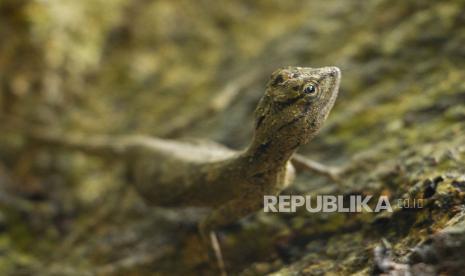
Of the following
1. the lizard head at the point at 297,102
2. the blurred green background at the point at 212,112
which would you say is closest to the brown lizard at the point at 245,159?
the lizard head at the point at 297,102

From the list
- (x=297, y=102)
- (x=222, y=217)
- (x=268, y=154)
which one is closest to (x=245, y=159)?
(x=268, y=154)

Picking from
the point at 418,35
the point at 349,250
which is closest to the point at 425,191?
the point at 349,250

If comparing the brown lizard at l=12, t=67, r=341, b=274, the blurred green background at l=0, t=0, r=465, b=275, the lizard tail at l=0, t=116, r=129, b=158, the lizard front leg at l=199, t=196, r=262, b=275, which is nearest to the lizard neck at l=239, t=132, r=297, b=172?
the brown lizard at l=12, t=67, r=341, b=274

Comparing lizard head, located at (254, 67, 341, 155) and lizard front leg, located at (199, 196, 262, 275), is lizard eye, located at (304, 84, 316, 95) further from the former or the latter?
lizard front leg, located at (199, 196, 262, 275)

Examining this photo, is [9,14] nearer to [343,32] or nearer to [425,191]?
[343,32]

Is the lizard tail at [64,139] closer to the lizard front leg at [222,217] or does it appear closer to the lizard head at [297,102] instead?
the lizard front leg at [222,217]

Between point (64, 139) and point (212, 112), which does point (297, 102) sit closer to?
point (212, 112)
